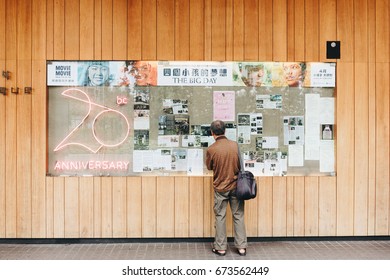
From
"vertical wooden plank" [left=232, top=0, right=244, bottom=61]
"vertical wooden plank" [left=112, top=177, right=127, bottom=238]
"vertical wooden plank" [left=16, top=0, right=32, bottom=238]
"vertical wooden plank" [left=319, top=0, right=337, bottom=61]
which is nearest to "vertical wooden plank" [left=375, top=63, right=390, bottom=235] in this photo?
"vertical wooden plank" [left=319, top=0, right=337, bottom=61]

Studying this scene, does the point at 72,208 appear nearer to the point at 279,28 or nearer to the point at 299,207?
the point at 299,207

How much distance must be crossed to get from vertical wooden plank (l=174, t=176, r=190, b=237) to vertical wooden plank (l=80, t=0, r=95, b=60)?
7.39 feet

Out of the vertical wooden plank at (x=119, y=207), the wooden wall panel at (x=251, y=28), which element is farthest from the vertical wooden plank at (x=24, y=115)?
the wooden wall panel at (x=251, y=28)

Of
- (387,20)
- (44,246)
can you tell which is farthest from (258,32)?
(44,246)

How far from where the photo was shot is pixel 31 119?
5977 millimetres

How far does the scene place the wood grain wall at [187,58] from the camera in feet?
19.6

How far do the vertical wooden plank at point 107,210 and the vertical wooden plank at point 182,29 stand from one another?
2096mm

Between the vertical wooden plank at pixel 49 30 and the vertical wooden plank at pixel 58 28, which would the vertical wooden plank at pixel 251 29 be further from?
the vertical wooden plank at pixel 49 30

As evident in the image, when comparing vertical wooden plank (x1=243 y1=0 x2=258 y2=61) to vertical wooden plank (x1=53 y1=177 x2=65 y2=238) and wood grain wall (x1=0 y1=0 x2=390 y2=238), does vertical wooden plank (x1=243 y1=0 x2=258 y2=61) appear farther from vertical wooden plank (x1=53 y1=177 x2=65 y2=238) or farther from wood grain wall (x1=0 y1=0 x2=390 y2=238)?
vertical wooden plank (x1=53 y1=177 x2=65 y2=238)

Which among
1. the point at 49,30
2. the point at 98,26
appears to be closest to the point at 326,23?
the point at 98,26

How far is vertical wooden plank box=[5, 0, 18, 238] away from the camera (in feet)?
19.6

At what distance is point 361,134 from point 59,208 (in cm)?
442

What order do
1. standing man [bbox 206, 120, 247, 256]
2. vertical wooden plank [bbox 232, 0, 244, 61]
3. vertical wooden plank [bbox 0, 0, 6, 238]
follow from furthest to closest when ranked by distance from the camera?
vertical wooden plank [bbox 232, 0, 244, 61] < vertical wooden plank [bbox 0, 0, 6, 238] < standing man [bbox 206, 120, 247, 256]

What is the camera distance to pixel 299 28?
6090 millimetres
